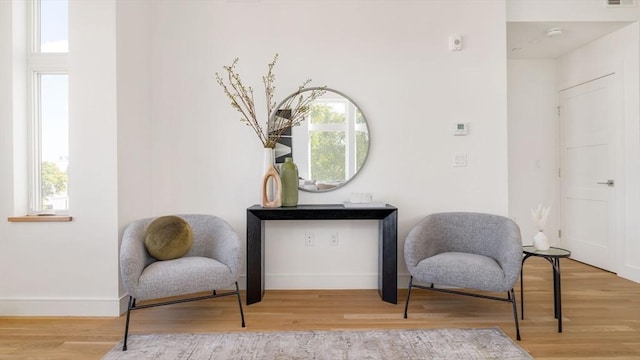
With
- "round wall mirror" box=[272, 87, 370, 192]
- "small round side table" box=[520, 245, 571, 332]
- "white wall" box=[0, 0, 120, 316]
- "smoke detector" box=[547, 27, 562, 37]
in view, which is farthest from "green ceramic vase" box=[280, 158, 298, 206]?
"smoke detector" box=[547, 27, 562, 37]

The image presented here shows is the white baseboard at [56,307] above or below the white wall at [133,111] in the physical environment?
below

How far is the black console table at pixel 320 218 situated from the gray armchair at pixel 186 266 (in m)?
0.26

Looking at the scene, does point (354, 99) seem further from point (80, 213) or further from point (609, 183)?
point (609, 183)

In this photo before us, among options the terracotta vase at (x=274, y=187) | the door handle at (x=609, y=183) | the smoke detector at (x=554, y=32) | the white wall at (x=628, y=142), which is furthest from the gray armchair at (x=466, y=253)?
the smoke detector at (x=554, y=32)

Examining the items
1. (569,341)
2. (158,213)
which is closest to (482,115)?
(569,341)

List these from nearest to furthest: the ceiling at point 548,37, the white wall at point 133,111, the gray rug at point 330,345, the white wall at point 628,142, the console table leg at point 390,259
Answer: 1. the gray rug at point 330,345
2. the white wall at point 133,111
3. the console table leg at point 390,259
4. the white wall at point 628,142
5. the ceiling at point 548,37

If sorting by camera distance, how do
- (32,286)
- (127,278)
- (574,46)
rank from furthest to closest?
(574,46)
(32,286)
(127,278)

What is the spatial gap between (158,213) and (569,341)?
3.17m

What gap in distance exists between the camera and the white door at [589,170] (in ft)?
12.1

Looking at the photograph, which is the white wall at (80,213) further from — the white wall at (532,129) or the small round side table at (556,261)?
the white wall at (532,129)

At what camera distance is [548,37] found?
3785 millimetres

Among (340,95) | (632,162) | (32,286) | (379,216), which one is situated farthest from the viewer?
(632,162)

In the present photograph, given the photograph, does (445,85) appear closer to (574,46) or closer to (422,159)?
(422,159)

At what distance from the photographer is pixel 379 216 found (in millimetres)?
2832
